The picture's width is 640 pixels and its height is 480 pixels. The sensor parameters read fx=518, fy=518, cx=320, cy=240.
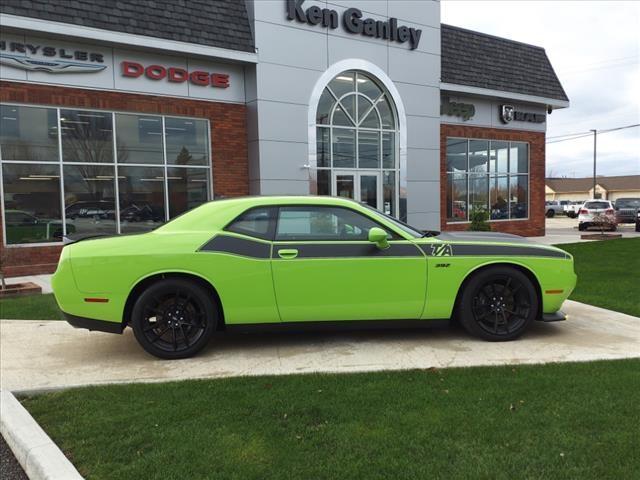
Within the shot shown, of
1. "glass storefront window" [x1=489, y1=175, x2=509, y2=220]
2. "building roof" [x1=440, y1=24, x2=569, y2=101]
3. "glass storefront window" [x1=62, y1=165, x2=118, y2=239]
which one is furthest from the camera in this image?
"glass storefront window" [x1=489, y1=175, x2=509, y2=220]

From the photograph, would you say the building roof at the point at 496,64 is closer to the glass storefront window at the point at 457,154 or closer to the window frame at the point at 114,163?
Answer: the glass storefront window at the point at 457,154

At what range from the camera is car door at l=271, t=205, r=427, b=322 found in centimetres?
472

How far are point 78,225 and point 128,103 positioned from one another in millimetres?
2903

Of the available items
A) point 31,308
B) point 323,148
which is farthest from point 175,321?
point 323,148

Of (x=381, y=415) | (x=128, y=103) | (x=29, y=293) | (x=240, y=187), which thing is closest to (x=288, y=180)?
(x=240, y=187)

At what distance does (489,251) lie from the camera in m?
5.00

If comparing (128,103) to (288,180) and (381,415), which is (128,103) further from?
(381,415)

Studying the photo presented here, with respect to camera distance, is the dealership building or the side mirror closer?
the side mirror

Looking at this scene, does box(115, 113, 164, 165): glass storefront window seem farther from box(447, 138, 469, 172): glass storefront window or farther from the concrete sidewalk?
box(447, 138, 469, 172): glass storefront window

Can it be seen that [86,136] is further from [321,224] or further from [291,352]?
[291,352]

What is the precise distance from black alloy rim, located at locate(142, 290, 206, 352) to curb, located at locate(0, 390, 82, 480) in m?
1.26

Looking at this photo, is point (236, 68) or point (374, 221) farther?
point (236, 68)

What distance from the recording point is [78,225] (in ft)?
36.7

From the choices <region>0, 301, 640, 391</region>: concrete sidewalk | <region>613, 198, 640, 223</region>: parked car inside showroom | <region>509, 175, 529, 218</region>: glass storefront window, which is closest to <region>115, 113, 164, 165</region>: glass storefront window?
<region>0, 301, 640, 391</region>: concrete sidewalk
